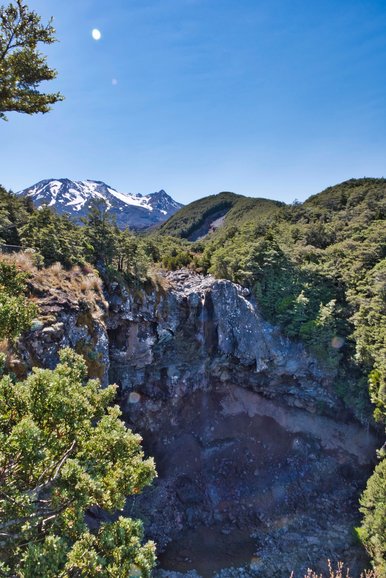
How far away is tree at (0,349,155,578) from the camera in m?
5.19

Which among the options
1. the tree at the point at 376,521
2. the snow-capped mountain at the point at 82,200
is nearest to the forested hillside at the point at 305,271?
the tree at the point at 376,521

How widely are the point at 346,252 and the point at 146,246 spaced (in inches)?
842

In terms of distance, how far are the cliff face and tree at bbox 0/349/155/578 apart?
11.8 meters

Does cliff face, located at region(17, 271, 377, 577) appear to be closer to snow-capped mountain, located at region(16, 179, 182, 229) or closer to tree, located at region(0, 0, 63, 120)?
tree, located at region(0, 0, 63, 120)

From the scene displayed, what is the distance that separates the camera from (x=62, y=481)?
230 inches

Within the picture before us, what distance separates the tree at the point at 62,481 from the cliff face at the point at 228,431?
11.8m

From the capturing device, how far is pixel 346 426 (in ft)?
88.6

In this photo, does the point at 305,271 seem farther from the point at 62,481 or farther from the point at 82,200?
the point at 82,200

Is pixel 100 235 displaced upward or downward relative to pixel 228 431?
upward

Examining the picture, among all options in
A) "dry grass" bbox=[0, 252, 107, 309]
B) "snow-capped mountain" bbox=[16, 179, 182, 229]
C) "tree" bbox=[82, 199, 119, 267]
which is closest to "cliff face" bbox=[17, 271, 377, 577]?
"dry grass" bbox=[0, 252, 107, 309]

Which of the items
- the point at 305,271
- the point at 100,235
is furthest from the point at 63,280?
the point at 305,271

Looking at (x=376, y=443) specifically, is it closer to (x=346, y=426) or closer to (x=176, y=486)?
(x=346, y=426)

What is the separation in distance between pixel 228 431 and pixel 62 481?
24.5 m

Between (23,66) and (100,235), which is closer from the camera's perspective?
(23,66)
